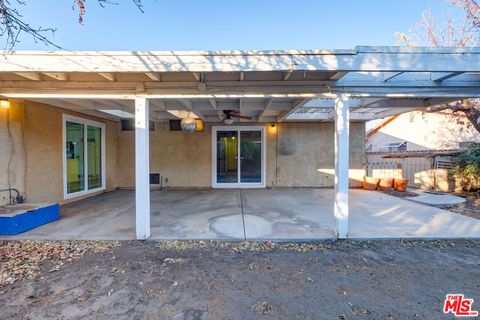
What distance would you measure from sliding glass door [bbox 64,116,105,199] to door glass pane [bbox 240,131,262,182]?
4.81m

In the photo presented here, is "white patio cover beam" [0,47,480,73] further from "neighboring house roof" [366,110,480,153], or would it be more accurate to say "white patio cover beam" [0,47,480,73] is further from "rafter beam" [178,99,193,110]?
Answer: "neighboring house roof" [366,110,480,153]

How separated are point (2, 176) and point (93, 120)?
3.18 metres

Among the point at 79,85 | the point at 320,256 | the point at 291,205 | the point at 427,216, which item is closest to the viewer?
the point at 320,256

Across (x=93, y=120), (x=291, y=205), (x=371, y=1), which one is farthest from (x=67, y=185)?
(x=371, y=1)

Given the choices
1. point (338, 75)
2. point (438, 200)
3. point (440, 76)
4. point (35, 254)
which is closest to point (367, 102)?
point (440, 76)

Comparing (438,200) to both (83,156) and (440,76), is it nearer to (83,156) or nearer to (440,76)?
(440,76)

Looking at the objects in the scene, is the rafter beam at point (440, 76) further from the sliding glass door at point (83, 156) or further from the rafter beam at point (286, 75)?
the sliding glass door at point (83, 156)

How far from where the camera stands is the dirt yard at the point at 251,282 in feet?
7.52

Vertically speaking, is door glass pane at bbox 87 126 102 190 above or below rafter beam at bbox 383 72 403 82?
below

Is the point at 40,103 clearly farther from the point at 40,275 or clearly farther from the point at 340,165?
the point at 340,165

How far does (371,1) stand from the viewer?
25.1ft

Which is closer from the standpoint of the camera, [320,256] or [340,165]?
[320,256]

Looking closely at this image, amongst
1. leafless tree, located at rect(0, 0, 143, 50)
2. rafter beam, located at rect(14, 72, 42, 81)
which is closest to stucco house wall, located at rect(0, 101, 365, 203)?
rafter beam, located at rect(14, 72, 42, 81)

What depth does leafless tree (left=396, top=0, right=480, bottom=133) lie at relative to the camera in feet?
26.9
